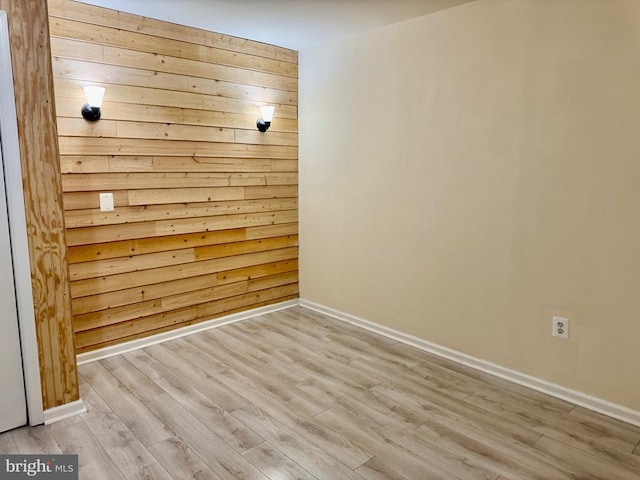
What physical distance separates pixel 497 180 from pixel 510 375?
4.18ft

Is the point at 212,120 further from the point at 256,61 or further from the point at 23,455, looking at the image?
the point at 23,455

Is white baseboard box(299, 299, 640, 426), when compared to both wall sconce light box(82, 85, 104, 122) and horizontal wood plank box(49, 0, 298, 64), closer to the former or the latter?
horizontal wood plank box(49, 0, 298, 64)

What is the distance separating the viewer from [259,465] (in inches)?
83.1

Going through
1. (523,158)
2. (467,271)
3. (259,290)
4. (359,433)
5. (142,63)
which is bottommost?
(359,433)

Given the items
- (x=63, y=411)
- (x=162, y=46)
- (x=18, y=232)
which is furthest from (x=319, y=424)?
(x=162, y=46)

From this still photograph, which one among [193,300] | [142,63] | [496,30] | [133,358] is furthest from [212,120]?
[496,30]

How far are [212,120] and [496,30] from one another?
218cm

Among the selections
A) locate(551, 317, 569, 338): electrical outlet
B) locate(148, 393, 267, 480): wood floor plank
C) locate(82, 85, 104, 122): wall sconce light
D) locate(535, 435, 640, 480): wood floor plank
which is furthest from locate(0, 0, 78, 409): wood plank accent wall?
locate(551, 317, 569, 338): electrical outlet

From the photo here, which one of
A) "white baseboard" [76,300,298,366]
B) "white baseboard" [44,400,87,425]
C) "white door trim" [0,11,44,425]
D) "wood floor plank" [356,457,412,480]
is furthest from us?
"white baseboard" [76,300,298,366]

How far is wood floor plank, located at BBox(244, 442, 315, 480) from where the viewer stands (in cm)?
204

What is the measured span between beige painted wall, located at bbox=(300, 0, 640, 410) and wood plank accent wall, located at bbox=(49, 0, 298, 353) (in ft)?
1.92

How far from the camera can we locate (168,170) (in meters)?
3.49

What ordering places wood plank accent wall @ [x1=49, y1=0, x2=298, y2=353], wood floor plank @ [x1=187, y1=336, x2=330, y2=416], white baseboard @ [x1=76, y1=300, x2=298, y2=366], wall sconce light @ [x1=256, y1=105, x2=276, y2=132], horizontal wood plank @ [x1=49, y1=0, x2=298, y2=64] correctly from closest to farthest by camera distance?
wood floor plank @ [x1=187, y1=336, x2=330, y2=416], horizontal wood plank @ [x1=49, y1=0, x2=298, y2=64], wood plank accent wall @ [x1=49, y1=0, x2=298, y2=353], white baseboard @ [x1=76, y1=300, x2=298, y2=366], wall sconce light @ [x1=256, y1=105, x2=276, y2=132]

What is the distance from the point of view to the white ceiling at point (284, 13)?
2.99 metres
